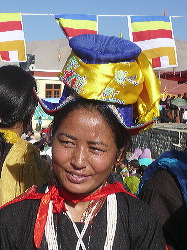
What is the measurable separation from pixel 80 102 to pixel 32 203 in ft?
1.63

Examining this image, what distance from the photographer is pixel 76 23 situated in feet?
22.2

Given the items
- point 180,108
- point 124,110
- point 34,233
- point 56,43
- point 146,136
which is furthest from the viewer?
point 56,43

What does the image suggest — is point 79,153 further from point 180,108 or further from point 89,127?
point 180,108

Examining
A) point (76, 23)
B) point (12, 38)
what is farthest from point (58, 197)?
point (12, 38)

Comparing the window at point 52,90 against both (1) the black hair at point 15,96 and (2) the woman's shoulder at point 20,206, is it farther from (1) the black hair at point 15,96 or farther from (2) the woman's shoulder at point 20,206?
(2) the woman's shoulder at point 20,206

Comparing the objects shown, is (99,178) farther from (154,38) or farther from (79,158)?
(154,38)

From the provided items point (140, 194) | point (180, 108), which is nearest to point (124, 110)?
point (140, 194)

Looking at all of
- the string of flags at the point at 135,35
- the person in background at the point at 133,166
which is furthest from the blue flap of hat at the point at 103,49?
the person in background at the point at 133,166

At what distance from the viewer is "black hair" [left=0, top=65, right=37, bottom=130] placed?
8.28 ft

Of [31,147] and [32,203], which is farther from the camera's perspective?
[31,147]

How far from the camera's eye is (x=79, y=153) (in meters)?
1.81

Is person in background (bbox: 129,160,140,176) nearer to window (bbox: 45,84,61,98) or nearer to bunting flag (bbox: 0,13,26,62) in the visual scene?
bunting flag (bbox: 0,13,26,62)

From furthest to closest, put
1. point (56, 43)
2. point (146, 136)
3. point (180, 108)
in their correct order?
point (56, 43)
point (180, 108)
point (146, 136)

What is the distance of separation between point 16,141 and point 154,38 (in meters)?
5.21
